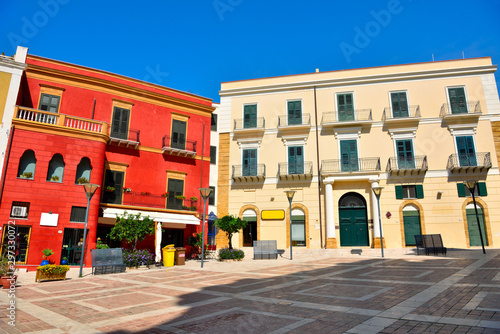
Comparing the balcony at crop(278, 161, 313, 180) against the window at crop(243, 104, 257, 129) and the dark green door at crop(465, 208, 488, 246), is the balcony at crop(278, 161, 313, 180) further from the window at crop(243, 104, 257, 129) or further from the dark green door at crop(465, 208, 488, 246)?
the dark green door at crop(465, 208, 488, 246)

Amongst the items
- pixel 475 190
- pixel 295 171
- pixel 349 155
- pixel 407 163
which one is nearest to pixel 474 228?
pixel 475 190

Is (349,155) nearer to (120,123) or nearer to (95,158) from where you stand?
(120,123)

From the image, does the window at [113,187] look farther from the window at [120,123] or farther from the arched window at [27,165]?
the arched window at [27,165]

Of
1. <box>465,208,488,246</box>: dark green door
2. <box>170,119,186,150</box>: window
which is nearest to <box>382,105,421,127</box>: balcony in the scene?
<box>465,208,488,246</box>: dark green door

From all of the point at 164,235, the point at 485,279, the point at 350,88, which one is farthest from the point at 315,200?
the point at 485,279

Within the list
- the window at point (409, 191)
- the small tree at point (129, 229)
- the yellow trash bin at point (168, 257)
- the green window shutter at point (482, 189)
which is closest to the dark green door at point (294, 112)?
the window at point (409, 191)

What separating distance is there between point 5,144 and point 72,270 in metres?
7.02

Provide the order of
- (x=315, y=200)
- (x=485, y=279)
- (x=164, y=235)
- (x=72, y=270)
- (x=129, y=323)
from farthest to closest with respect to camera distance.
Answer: (x=315, y=200), (x=164, y=235), (x=72, y=270), (x=485, y=279), (x=129, y=323)

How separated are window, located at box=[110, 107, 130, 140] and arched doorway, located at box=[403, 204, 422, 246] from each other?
21337 millimetres

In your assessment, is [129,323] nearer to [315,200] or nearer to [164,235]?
[164,235]

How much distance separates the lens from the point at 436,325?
511 centimetres

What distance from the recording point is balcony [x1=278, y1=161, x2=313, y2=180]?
25828 millimetres

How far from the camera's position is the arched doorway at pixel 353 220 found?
970 inches

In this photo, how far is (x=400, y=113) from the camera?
2570 cm
